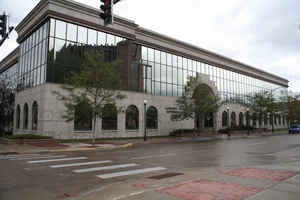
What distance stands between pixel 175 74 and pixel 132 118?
43.4ft

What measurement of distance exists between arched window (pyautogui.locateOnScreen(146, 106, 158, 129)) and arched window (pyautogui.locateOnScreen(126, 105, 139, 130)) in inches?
102

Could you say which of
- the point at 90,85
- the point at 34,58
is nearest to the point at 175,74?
the point at 90,85

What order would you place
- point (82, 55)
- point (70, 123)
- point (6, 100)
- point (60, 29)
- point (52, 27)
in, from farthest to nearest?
point (6, 100) → point (82, 55) → point (60, 29) → point (52, 27) → point (70, 123)

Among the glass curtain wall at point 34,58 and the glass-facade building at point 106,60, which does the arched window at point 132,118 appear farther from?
the glass curtain wall at point 34,58

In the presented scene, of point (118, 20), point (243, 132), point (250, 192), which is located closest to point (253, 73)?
point (243, 132)

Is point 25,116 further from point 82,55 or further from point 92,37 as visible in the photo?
point 92,37

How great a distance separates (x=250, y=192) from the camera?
6480 mm

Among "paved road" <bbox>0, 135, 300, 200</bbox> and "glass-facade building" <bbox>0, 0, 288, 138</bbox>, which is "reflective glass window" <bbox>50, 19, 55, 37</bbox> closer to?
"glass-facade building" <bbox>0, 0, 288, 138</bbox>

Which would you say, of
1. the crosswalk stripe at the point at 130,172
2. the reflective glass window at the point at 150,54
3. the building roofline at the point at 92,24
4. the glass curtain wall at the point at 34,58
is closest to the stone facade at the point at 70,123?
the glass curtain wall at the point at 34,58

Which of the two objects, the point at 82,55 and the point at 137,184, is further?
the point at 82,55

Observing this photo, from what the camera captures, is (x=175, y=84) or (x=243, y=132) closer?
(x=175, y=84)

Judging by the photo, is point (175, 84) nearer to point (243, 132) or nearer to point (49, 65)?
point (243, 132)

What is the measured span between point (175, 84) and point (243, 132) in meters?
18.2

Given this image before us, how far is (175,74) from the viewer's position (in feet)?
143
